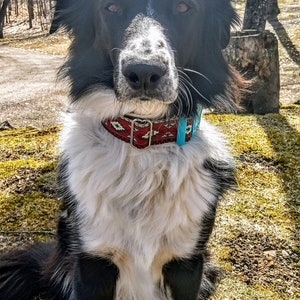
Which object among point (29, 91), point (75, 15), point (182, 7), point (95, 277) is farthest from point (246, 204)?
point (29, 91)

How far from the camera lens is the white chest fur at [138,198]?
1902 millimetres

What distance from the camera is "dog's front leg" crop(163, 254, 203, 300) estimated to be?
2.01 m

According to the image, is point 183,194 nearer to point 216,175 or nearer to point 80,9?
point 216,175

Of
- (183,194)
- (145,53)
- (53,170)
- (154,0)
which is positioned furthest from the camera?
(53,170)

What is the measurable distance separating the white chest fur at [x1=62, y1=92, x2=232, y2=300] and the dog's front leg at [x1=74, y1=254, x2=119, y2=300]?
1.7 inches

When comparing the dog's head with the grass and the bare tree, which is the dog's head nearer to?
the grass

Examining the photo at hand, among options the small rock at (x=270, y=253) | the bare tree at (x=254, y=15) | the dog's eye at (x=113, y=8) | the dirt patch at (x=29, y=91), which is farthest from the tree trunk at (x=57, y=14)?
the bare tree at (x=254, y=15)

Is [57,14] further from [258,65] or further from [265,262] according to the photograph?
[258,65]

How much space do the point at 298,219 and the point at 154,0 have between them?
5.71 ft

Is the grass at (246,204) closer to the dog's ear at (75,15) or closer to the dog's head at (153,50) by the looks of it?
the dog's head at (153,50)

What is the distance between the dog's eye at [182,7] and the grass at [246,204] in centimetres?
125

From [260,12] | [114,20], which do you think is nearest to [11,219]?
[114,20]

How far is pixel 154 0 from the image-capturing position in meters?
1.81

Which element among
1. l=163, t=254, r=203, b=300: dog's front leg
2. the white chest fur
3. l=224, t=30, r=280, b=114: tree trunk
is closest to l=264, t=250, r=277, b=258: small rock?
l=163, t=254, r=203, b=300: dog's front leg
